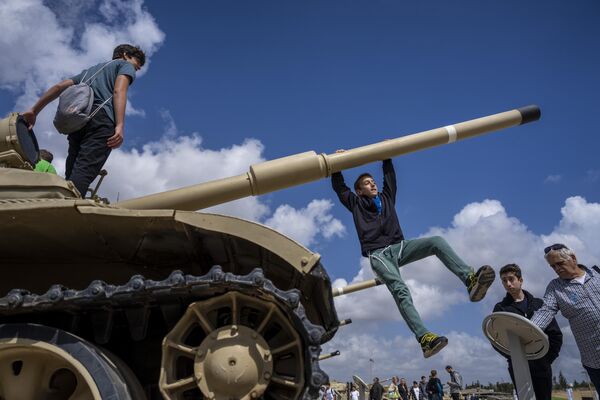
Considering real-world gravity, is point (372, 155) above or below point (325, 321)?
above

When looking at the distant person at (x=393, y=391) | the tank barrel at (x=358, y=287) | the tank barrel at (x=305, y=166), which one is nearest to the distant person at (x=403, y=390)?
the distant person at (x=393, y=391)

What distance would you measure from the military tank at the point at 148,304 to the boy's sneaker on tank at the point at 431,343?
77 cm

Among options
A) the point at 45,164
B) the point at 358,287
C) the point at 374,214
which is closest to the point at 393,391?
the point at 358,287

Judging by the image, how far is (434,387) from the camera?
21.1 metres

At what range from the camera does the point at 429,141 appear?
6.31 m

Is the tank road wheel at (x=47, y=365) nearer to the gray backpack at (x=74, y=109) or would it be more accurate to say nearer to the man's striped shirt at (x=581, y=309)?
the gray backpack at (x=74, y=109)

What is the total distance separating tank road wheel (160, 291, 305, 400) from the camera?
132 inches

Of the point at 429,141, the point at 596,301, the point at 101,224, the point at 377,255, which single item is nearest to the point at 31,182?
the point at 101,224

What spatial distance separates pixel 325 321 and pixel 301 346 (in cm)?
90

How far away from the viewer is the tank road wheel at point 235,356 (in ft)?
11.0

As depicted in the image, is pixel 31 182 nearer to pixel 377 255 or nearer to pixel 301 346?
pixel 301 346

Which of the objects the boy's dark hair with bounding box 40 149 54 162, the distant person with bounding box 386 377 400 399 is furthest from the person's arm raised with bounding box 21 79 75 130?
the distant person with bounding box 386 377 400 399

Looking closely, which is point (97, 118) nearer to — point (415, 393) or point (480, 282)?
point (480, 282)

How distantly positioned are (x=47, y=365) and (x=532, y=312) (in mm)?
4373
